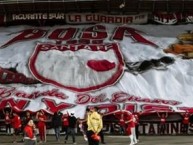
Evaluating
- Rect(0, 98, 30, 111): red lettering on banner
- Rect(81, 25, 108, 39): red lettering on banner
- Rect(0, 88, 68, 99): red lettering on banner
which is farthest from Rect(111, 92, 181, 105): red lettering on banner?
Rect(81, 25, 108, 39): red lettering on banner

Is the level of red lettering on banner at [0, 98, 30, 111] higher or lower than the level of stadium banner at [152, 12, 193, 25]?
lower

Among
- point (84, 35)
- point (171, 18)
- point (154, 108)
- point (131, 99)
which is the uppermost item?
point (171, 18)

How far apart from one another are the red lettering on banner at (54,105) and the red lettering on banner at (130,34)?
811cm

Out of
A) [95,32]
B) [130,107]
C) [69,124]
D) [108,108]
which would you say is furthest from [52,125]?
Result: [95,32]

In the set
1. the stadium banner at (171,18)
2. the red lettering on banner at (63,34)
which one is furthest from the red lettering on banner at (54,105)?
the stadium banner at (171,18)

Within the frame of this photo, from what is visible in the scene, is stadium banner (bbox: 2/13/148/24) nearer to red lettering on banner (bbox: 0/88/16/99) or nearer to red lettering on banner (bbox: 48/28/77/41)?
red lettering on banner (bbox: 48/28/77/41)

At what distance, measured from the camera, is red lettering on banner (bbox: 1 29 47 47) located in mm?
38531

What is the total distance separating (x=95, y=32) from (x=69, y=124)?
13423 millimetres

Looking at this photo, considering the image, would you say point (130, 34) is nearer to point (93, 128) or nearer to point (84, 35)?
point (84, 35)

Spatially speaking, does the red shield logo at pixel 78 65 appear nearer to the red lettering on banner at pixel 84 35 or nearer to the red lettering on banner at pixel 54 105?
the red lettering on banner at pixel 84 35

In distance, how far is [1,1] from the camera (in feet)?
131

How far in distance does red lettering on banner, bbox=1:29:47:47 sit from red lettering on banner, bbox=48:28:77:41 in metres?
0.80

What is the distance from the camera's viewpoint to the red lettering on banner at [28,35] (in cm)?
3853

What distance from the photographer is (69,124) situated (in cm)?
2678
